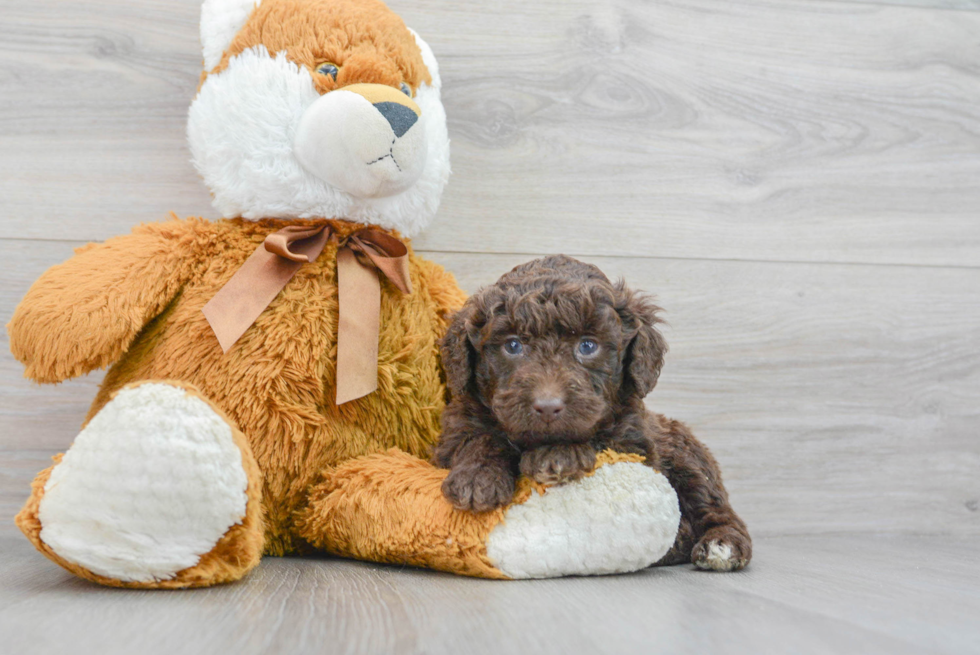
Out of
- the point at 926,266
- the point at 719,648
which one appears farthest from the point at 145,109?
the point at 926,266

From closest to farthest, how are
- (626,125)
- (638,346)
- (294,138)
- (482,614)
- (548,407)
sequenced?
(482,614), (548,407), (638,346), (294,138), (626,125)

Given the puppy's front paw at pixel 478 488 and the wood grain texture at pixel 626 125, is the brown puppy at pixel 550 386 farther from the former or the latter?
the wood grain texture at pixel 626 125

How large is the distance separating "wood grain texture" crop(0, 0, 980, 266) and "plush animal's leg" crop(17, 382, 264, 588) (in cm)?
74

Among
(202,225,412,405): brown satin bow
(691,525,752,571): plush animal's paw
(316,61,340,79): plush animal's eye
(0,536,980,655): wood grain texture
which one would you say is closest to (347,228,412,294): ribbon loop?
(202,225,412,405): brown satin bow

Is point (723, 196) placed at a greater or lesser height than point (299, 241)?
greater

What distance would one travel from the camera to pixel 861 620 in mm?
984

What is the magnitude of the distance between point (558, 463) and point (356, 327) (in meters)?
0.42

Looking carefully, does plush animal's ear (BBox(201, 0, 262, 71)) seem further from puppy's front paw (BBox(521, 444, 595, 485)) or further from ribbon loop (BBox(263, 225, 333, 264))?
puppy's front paw (BBox(521, 444, 595, 485))

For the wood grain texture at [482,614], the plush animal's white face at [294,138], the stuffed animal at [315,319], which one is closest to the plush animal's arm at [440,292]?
the stuffed animal at [315,319]

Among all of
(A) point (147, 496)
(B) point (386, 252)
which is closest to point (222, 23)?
(B) point (386, 252)

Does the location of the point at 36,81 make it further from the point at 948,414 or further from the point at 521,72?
the point at 948,414

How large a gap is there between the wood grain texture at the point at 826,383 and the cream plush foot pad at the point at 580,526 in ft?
2.07

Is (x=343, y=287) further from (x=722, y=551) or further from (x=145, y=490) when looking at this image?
(x=722, y=551)

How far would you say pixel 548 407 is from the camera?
3.43ft
